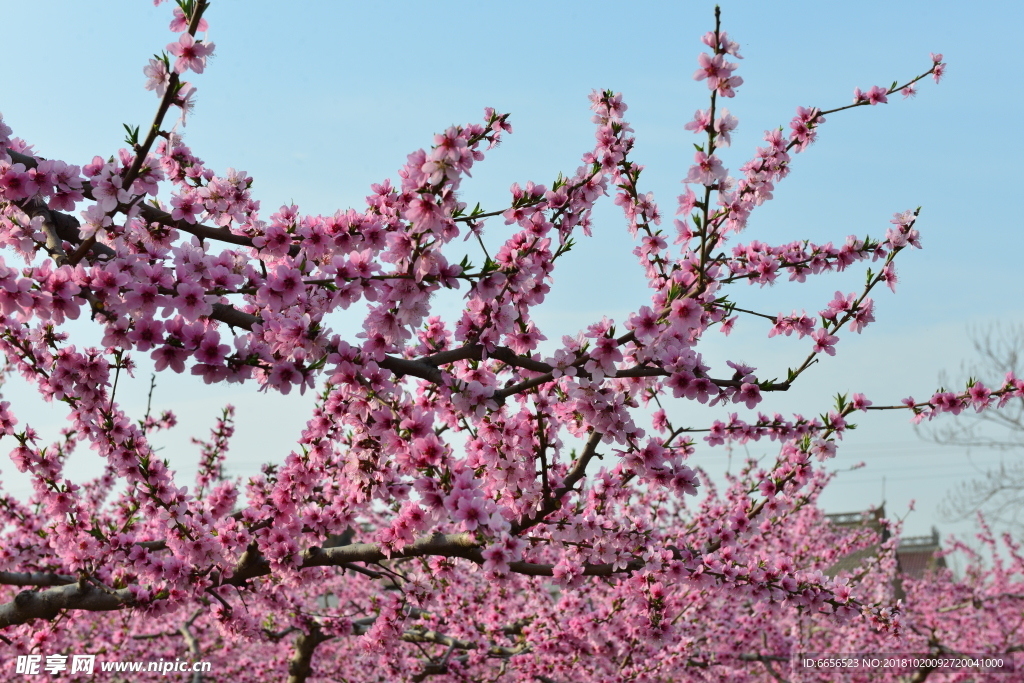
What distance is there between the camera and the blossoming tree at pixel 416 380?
341cm

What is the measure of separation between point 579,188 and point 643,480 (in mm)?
1973

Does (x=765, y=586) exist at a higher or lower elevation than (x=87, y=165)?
lower

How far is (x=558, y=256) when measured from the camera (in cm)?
474

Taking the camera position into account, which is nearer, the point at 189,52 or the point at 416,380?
the point at 189,52

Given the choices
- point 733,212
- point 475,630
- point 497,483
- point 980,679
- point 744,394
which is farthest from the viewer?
point 980,679

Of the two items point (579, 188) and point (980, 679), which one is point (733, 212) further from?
point (980, 679)

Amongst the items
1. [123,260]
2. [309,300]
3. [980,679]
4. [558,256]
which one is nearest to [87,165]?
[123,260]

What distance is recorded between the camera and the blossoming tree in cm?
341

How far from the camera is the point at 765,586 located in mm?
5727

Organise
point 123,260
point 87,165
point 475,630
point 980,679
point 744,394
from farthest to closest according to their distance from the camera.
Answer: point 980,679 < point 475,630 < point 87,165 < point 744,394 < point 123,260

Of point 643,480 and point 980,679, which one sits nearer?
point 643,480

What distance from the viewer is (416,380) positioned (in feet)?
17.3

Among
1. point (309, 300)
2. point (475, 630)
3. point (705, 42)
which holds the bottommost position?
point (475, 630)

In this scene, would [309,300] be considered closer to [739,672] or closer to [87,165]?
[87,165]
